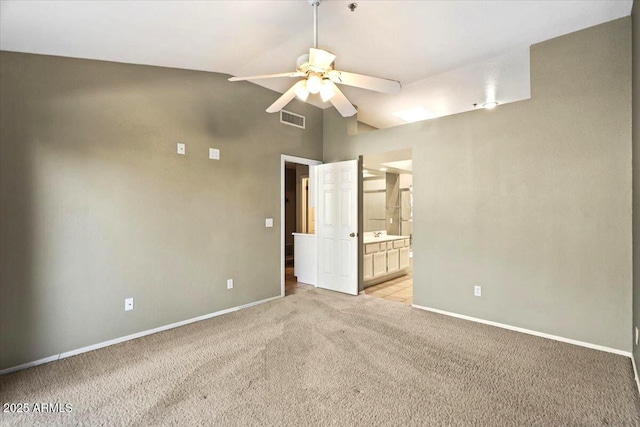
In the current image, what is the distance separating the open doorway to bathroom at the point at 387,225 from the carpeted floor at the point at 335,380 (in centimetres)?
169

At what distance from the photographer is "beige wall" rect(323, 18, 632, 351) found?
9.11 feet

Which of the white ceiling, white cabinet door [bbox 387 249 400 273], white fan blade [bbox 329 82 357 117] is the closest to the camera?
the white ceiling

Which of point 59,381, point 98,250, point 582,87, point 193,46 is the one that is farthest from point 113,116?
point 582,87

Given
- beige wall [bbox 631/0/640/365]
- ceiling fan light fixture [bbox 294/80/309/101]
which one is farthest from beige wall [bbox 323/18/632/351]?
ceiling fan light fixture [bbox 294/80/309/101]

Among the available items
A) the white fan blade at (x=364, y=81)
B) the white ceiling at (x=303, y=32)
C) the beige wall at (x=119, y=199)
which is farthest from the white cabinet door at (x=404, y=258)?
the white fan blade at (x=364, y=81)

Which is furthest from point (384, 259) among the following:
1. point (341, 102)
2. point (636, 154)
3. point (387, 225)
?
point (636, 154)

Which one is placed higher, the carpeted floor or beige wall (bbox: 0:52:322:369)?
beige wall (bbox: 0:52:322:369)

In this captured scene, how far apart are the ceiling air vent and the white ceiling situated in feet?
2.89

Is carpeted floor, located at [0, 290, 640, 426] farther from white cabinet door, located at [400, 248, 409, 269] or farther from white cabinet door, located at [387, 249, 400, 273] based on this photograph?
white cabinet door, located at [400, 248, 409, 269]

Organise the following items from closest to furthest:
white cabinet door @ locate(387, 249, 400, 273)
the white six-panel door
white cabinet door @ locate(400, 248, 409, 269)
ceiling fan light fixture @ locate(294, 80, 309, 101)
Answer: ceiling fan light fixture @ locate(294, 80, 309, 101) → the white six-panel door → white cabinet door @ locate(387, 249, 400, 273) → white cabinet door @ locate(400, 248, 409, 269)

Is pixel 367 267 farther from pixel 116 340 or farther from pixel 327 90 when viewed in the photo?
pixel 116 340

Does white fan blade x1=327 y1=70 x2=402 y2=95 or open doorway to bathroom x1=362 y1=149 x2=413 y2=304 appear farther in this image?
open doorway to bathroom x1=362 y1=149 x2=413 y2=304

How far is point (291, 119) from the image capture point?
466 cm

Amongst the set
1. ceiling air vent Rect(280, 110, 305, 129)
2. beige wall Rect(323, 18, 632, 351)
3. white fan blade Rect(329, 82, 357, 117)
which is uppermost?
ceiling air vent Rect(280, 110, 305, 129)
